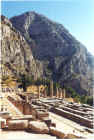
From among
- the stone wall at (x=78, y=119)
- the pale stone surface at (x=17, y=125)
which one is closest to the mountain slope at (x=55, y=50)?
the stone wall at (x=78, y=119)

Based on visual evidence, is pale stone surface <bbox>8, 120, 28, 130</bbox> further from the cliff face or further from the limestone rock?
the cliff face

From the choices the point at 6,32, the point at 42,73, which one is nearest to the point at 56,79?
the point at 42,73

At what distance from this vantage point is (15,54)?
359ft

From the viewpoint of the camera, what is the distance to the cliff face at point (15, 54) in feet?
325

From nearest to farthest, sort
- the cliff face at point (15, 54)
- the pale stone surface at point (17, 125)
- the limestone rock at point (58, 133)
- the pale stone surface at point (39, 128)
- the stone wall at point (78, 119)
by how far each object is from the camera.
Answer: the limestone rock at point (58, 133), the pale stone surface at point (39, 128), the pale stone surface at point (17, 125), the stone wall at point (78, 119), the cliff face at point (15, 54)

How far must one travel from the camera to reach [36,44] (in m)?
149

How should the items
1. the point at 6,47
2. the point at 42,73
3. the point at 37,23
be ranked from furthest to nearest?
1. the point at 37,23
2. the point at 42,73
3. the point at 6,47

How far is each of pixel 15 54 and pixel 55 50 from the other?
4587 cm

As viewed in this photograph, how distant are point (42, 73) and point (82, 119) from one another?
119 meters

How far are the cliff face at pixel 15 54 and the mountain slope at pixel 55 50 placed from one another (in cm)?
1975

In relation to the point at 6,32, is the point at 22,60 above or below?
below

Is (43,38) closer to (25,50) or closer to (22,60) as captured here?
(25,50)

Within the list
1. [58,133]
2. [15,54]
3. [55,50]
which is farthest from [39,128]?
[55,50]

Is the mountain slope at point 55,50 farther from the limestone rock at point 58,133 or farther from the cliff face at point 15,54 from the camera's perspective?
the limestone rock at point 58,133
